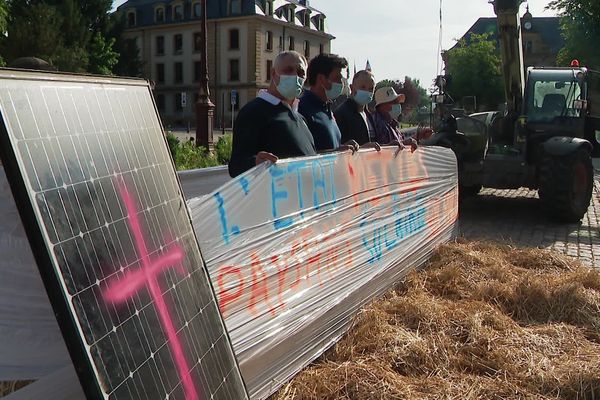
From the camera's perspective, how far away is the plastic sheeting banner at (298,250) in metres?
3.03

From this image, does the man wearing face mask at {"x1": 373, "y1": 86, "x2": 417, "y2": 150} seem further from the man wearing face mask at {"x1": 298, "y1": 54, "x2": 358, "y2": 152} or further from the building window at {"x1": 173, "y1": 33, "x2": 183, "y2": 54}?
the building window at {"x1": 173, "y1": 33, "x2": 183, "y2": 54}

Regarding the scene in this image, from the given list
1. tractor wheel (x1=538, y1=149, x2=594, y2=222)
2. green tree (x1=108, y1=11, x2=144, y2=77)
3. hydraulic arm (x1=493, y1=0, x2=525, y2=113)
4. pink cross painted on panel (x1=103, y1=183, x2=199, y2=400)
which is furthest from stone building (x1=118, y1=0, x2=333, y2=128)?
pink cross painted on panel (x1=103, y1=183, x2=199, y2=400)

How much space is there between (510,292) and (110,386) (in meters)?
4.12

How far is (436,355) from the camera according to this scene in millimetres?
3850

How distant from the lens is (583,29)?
36625 millimetres

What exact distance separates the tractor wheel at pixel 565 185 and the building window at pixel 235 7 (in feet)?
203

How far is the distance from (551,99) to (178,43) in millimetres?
68003

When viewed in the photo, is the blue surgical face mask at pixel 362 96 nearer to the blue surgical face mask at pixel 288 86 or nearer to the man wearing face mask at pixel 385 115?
the man wearing face mask at pixel 385 115

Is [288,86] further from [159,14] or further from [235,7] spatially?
[159,14]

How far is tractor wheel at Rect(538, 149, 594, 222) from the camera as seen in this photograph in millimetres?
9320

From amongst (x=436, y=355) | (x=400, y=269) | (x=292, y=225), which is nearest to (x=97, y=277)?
(x=292, y=225)

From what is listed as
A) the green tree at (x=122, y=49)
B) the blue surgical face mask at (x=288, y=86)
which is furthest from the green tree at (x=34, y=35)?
the blue surgical face mask at (x=288, y=86)

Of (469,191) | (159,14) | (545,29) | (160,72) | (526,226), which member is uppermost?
(526,226)

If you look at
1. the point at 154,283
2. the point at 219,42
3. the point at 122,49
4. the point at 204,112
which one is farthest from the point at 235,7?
the point at 154,283
